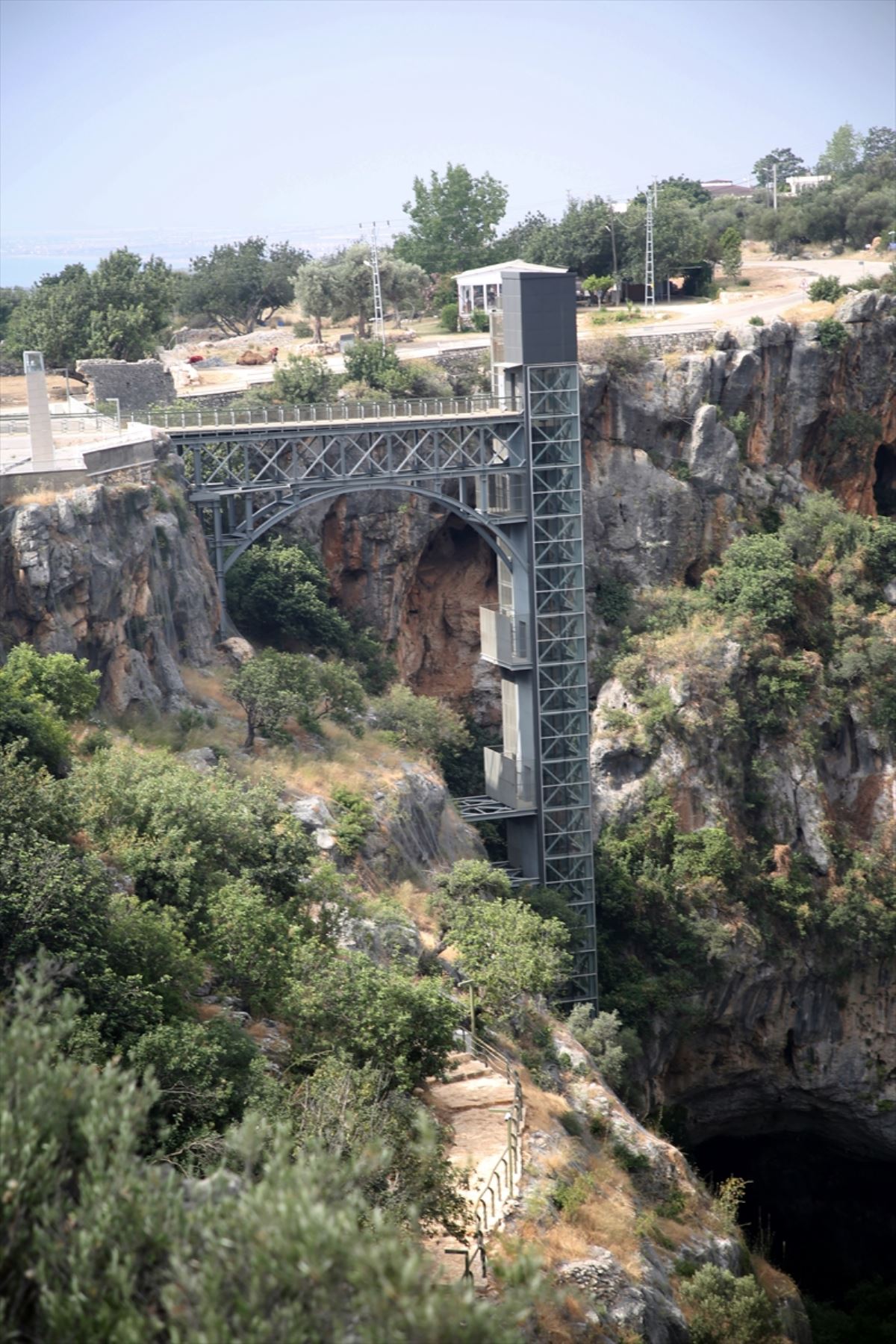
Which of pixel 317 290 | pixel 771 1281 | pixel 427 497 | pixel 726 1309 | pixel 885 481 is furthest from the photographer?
pixel 317 290

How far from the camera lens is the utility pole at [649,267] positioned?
259 ft

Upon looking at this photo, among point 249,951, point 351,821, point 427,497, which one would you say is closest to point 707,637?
point 427,497

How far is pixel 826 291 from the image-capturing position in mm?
71938

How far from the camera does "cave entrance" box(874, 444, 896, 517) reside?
7175cm

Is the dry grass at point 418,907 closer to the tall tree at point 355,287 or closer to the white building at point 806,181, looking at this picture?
the tall tree at point 355,287

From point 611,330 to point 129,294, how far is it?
71.6 feet

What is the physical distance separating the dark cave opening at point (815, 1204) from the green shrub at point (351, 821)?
828 inches

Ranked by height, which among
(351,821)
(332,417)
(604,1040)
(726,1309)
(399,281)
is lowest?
(604,1040)

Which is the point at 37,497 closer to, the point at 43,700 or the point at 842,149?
the point at 43,700

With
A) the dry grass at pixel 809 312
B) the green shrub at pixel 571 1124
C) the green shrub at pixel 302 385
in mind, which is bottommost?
the green shrub at pixel 571 1124

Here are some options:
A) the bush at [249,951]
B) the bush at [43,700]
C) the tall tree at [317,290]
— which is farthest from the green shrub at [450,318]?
the bush at [249,951]

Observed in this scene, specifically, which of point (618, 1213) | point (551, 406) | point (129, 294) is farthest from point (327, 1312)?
point (129, 294)

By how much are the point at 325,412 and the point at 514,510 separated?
7314 millimetres

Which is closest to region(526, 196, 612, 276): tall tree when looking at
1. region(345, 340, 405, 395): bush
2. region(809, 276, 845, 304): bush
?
region(809, 276, 845, 304): bush
